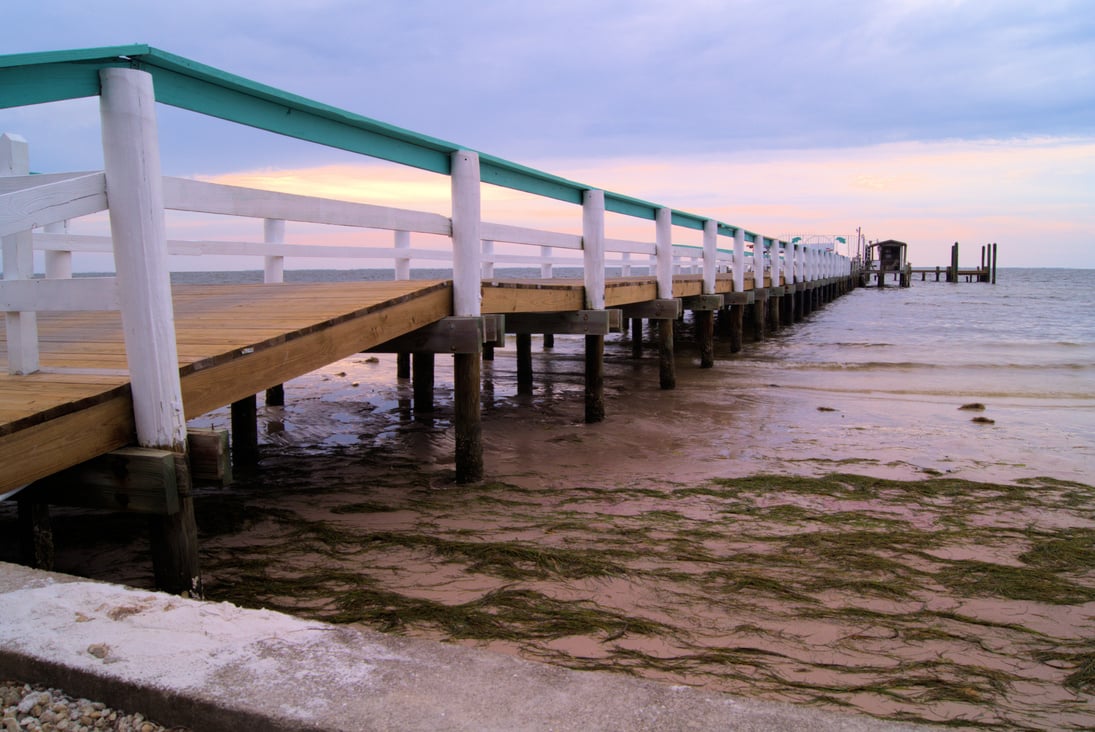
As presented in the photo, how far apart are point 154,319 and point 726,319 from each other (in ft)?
63.6

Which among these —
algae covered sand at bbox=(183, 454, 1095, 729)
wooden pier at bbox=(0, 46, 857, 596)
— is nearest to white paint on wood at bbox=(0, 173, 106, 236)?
wooden pier at bbox=(0, 46, 857, 596)

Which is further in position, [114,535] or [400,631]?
[114,535]

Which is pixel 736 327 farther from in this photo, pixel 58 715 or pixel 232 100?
pixel 58 715

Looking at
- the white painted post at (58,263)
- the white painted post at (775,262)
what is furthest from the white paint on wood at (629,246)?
the white painted post at (775,262)

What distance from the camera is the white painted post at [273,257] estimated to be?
751cm

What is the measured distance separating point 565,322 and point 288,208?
4.16 metres

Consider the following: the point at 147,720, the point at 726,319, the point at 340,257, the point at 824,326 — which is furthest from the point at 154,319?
the point at 824,326

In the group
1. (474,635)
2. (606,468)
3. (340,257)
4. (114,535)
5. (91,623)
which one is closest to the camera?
(91,623)

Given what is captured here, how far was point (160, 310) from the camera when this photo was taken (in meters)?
2.96

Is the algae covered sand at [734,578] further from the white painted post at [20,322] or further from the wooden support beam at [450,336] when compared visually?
the white painted post at [20,322]

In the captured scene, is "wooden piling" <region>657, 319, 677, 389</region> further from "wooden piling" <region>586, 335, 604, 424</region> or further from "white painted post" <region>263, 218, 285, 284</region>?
"white painted post" <region>263, 218, 285, 284</region>

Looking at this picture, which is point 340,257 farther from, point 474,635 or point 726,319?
point 726,319

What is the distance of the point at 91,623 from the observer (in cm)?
196

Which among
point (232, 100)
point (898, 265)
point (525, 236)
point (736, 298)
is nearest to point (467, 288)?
point (525, 236)
